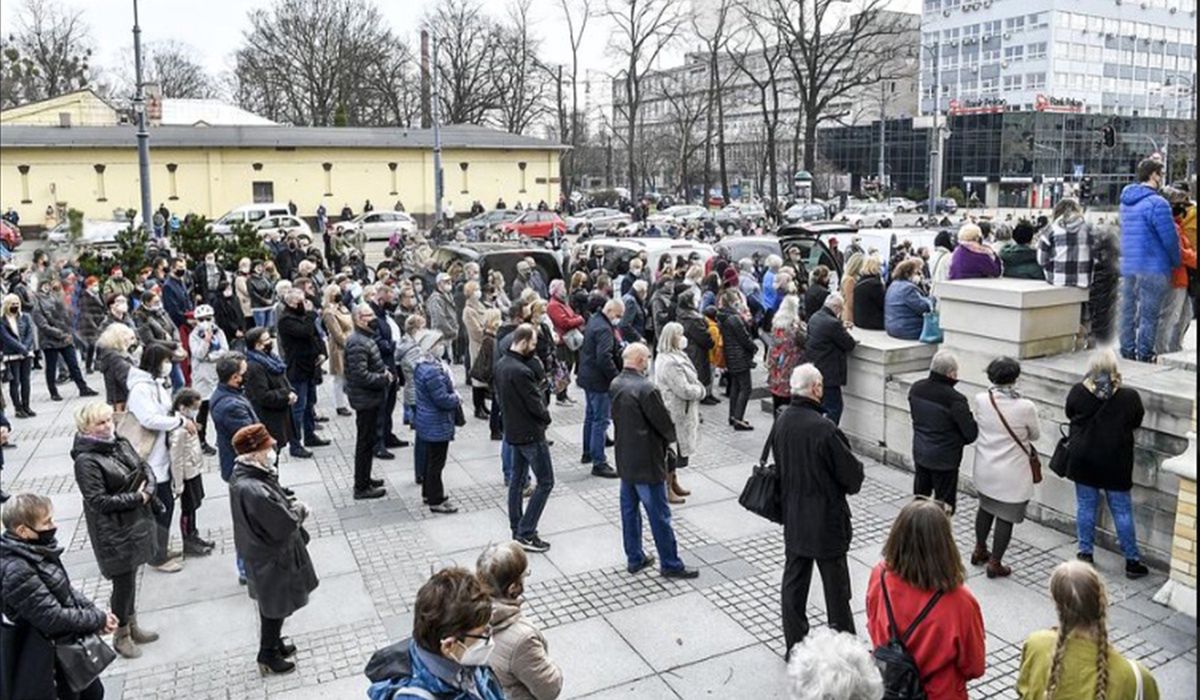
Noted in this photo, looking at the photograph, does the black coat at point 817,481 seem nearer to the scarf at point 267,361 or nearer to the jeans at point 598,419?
the jeans at point 598,419

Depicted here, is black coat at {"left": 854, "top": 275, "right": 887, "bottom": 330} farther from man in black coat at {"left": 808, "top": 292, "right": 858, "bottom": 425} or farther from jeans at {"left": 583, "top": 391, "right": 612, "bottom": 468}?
jeans at {"left": 583, "top": 391, "right": 612, "bottom": 468}

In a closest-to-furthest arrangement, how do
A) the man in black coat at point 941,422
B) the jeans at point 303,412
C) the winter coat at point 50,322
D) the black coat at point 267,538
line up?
the black coat at point 267,538 < the man in black coat at point 941,422 < the jeans at point 303,412 < the winter coat at point 50,322

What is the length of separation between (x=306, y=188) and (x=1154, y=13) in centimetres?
5391

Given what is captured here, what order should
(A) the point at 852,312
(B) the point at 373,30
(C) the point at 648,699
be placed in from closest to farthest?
(C) the point at 648,699 → (A) the point at 852,312 → (B) the point at 373,30

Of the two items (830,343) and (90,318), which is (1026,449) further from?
(90,318)

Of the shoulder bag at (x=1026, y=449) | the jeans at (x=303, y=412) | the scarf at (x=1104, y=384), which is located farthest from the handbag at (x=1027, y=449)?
the jeans at (x=303, y=412)

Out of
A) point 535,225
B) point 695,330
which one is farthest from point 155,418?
point 535,225

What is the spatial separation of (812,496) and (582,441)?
566 centimetres

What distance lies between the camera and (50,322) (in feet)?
45.3

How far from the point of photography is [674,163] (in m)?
80.1

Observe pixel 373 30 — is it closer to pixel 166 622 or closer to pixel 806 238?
pixel 806 238

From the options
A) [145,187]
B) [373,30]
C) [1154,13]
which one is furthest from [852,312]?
[1154,13]

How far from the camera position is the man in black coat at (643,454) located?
717 cm

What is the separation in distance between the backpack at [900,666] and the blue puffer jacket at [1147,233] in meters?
5.79
